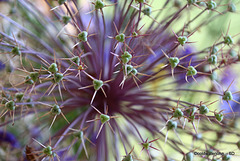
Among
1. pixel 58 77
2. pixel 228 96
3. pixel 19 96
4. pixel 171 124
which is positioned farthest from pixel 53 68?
pixel 228 96

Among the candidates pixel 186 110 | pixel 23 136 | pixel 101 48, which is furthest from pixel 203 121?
pixel 23 136

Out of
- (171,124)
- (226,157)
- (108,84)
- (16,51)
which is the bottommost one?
(226,157)

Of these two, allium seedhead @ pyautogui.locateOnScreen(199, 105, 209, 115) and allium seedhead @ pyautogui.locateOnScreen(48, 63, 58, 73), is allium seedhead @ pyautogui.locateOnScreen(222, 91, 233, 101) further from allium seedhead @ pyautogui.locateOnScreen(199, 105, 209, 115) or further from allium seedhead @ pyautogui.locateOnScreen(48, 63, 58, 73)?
allium seedhead @ pyautogui.locateOnScreen(48, 63, 58, 73)

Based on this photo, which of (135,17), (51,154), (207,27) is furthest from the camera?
(207,27)

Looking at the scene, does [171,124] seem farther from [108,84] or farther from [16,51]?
[16,51]

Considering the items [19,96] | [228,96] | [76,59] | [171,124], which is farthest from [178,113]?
[19,96]

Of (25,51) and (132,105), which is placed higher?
(25,51)

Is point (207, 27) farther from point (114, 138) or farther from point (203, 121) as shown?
point (114, 138)

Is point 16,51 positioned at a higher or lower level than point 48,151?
higher

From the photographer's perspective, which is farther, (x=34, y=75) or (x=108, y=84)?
(x=108, y=84)

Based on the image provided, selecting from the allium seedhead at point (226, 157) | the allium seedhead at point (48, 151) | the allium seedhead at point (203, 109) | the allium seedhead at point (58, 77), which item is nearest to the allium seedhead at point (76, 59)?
the allium seedhead at point (58, 77)

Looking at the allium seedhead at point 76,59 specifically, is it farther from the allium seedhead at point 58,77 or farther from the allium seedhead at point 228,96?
the allium seedhead at point 228,96
